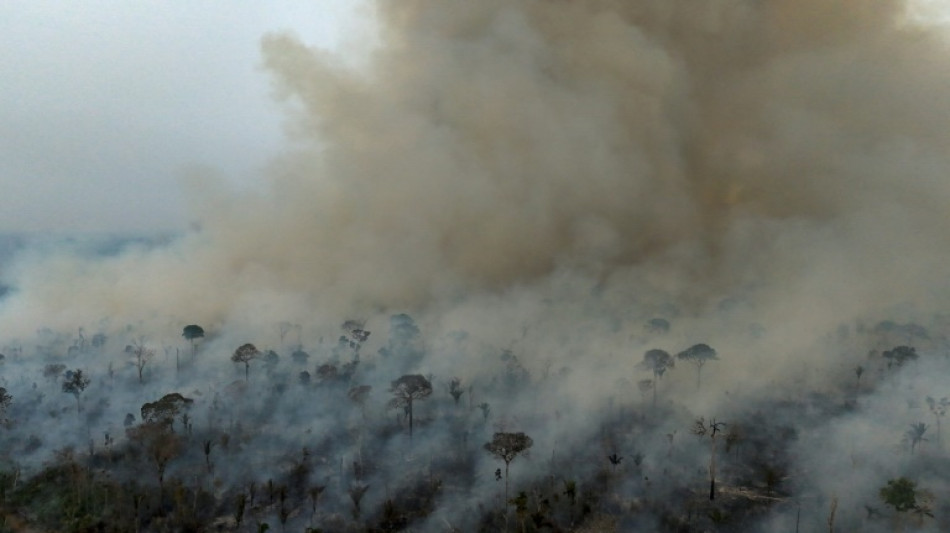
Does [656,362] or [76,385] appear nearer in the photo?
[76,385]

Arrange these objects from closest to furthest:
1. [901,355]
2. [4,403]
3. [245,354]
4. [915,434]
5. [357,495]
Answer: [357,495] → [915,434] → [4,403] → [901,355] → [245,354]

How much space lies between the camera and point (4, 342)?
64438 mm

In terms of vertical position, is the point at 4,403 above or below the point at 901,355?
below

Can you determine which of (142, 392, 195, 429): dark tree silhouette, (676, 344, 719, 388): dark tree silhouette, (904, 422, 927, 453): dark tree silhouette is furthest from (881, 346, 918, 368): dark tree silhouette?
(142, 392, 195, 429): dark tree silhouette

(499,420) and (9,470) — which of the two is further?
(499,420)

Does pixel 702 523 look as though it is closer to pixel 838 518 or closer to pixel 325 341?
pixel 838 518

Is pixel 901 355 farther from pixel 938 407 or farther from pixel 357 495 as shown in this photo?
A: pixel 357 495

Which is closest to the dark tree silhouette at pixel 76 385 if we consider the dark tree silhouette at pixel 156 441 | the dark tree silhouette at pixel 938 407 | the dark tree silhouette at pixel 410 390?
the dark tree silhouette at pixel 156 441

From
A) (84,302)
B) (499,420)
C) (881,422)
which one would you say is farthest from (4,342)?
(881,422)

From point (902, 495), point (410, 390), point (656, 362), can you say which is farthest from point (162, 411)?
point (902, 495)

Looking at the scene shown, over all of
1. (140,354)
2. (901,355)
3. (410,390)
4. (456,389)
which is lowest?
(456,389)

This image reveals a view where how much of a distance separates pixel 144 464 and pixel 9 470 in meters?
8.30

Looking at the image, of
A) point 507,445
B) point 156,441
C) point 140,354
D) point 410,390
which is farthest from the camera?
point 140,354

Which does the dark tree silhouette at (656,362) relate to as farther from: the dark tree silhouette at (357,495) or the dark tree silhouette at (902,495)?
the dark tree silhouette at (357,495)
